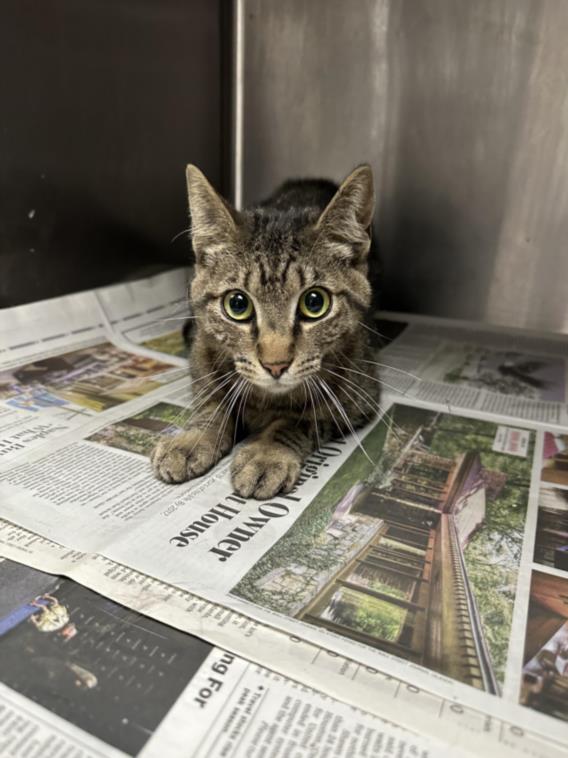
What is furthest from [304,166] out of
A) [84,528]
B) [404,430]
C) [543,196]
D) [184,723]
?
[184,723]

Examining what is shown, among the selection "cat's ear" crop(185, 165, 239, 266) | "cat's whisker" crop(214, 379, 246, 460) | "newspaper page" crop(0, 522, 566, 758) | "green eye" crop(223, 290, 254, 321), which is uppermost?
"cat's ear" crop(185, 165, 239, 266)

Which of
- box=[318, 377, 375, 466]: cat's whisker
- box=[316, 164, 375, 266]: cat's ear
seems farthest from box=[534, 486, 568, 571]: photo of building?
box=[316, 164, 375, 266]: cat's ear

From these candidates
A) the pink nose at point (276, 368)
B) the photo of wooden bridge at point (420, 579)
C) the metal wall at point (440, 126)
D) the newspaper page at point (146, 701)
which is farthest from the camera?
the metal wall at point (440, 126)

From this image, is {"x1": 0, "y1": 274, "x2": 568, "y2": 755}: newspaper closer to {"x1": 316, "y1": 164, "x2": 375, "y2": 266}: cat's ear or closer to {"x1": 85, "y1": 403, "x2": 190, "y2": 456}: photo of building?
{"x1": 85, "y1": 403, "x2": 190, "y2": 456}: photo of building

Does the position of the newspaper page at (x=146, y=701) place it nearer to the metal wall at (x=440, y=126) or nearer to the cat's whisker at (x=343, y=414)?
the cat's whisker at (x=343, y=414)

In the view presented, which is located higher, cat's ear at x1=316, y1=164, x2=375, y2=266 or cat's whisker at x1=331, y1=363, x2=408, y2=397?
cat's ear at x1=316, y1=164, x2=375, y2=266

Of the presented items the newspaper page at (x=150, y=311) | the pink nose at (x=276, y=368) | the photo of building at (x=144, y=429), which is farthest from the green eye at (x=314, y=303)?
the newspaper page at (x=150, y=311)

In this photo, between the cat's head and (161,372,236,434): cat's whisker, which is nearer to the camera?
the cat's head

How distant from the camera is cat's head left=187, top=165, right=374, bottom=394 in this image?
87cm

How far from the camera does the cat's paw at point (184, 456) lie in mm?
871

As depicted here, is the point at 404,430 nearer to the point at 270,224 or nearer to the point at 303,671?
the point at 270,224

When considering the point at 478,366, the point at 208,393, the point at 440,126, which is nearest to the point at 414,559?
the point at 208,393

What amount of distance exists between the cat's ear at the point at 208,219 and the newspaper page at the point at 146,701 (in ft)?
1.98

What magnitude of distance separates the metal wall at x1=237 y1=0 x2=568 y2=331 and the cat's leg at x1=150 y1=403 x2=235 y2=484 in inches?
39.3
